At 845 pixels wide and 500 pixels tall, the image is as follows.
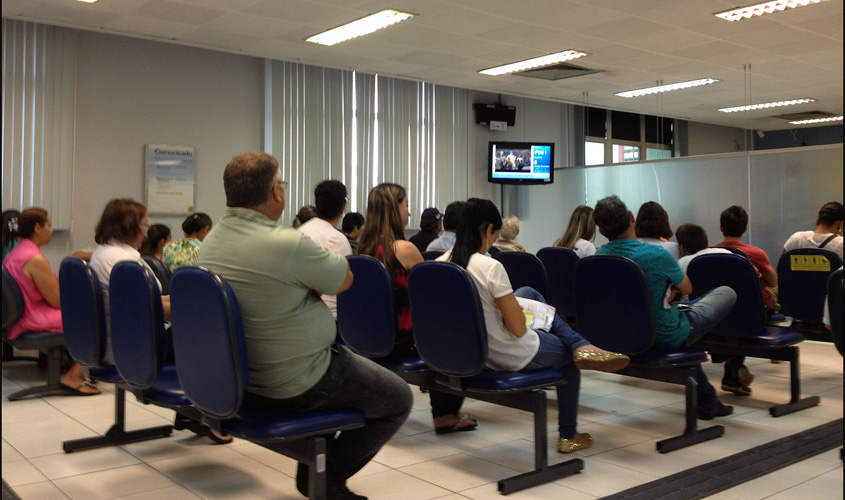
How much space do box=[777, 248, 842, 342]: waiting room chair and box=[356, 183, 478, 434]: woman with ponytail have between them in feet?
6.93

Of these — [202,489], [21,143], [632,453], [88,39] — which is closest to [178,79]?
[88,39]

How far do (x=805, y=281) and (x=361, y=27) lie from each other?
13.9ft

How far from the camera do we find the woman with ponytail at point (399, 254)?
3.35m

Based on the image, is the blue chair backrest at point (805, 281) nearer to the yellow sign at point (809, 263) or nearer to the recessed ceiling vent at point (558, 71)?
the yellow sign at point (809, 263)

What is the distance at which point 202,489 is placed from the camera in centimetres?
281

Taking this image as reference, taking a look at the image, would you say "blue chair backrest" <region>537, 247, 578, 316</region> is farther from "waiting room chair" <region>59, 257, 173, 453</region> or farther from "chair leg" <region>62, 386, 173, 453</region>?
"waiting room chair" <region>59, 257, 173, 453</region>

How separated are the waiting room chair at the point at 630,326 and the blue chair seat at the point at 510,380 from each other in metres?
0.51

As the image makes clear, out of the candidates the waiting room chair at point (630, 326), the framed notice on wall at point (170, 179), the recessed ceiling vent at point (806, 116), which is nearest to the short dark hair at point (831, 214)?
the waiting room chair at point (630, 326)

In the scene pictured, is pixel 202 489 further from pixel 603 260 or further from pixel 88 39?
pixel 88 39

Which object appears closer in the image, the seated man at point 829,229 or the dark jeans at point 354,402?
the dark jeans at point 354,402

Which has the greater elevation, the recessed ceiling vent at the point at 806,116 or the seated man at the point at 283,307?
the recessed ceiling vent at the point at 806,116

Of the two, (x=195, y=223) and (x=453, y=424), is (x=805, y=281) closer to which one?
(x=453, y=424)

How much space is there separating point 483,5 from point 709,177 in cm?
426

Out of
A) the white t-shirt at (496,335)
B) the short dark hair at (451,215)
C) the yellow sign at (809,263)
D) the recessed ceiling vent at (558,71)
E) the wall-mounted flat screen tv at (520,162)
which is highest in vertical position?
the recessed ceiling vent at (558,71)
